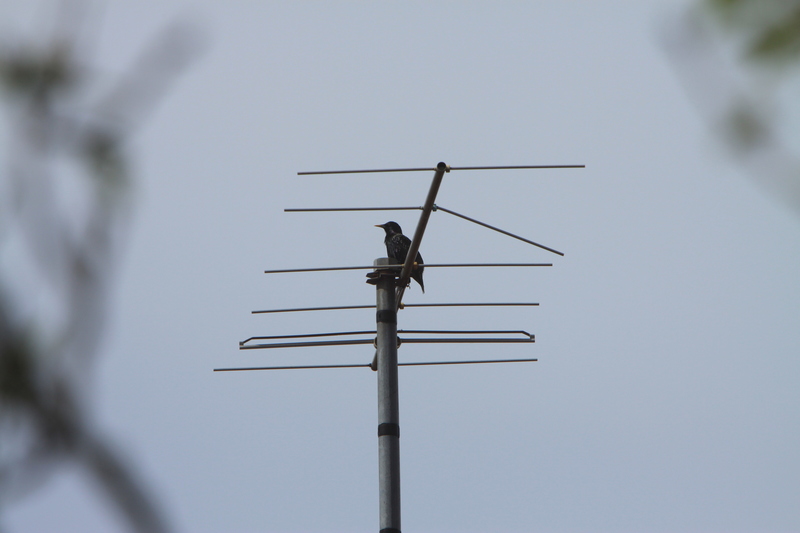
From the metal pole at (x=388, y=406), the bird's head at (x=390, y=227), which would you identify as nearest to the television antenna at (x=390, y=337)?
the metal pole at (x=388, y=406)

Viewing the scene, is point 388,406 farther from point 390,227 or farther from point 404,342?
point 390,227

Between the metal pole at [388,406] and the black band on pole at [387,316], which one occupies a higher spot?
the black band on pole at [387,316]

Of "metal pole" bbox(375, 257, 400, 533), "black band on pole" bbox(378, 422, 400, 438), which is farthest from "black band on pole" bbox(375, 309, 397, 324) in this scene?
"black band on pole" bbox(378, 422, 400, 438)

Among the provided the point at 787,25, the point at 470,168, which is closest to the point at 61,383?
the point at 787,25

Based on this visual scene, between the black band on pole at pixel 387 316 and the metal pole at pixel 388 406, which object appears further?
the black band on pole at pixel 387 316

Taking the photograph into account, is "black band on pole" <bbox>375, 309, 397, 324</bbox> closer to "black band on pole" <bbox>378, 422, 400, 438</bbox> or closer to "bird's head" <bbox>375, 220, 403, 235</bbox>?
"black band on pole" <bbox>378, 422, 400, 438</bbox>

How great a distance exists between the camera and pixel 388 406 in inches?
190

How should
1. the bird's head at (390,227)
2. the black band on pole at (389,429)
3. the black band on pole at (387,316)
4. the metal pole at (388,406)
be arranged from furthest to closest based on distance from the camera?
1. the bird's head at (390,227)
2. the black band on pole at (387,316)
3. the black band on pole at (389,429)
4. the metal pole at (388,406)

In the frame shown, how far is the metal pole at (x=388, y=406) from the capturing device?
4.55m

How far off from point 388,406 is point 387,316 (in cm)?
51

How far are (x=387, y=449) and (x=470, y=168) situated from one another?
1578 millimetres

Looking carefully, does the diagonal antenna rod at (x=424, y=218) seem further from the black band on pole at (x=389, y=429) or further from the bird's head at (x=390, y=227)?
the bird's head at (x=390, y=227)

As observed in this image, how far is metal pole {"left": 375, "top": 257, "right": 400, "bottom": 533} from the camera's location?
14.9 feet

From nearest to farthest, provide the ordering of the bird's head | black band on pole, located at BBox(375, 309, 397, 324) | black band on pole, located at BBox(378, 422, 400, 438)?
black band on pole, located at BBox(378, 422, 400, 438), black band on pole, located at BBox(375, 309, 397, 324), the bird's head
